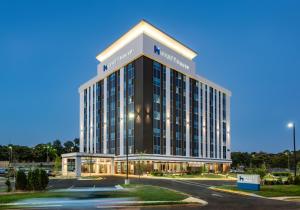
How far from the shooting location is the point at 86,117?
11050cm

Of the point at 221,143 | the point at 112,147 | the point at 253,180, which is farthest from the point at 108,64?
the point at 253,180

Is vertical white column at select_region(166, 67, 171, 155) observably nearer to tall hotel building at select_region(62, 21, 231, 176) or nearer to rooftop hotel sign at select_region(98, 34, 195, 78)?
tall hotel building at select_region(62, 21, 231, 176)

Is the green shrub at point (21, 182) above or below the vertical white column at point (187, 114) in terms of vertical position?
below

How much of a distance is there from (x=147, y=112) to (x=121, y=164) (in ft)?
51.2

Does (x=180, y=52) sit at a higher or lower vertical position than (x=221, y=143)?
higher

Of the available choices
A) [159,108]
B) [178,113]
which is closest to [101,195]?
[159,108]

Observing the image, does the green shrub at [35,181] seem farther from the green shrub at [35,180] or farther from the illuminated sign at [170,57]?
the illuminated sign at [170,57]

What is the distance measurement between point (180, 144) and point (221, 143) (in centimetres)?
2581

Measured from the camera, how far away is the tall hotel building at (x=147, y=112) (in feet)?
275

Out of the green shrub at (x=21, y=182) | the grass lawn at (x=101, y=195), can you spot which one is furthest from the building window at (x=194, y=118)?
the grass lawn at (x=101, y=195)

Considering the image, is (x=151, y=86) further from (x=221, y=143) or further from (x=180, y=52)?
(x=221, y=143)

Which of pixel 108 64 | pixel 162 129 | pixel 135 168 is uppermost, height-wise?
pixel 108 64

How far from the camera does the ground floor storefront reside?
8050 cm

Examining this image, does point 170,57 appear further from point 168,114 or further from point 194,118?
point 194,118
